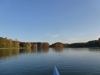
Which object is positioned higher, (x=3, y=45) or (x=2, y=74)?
(x=3, y=45)

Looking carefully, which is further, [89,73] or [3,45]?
[3,45]

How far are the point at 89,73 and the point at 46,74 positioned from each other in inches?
394

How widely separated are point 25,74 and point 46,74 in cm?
481

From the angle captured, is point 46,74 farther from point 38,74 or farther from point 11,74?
point 11,74

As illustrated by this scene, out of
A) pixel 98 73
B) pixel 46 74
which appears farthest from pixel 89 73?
pixel 46 74

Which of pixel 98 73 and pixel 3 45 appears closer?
pixel 98 73

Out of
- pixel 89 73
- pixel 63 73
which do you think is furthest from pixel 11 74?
pixel 89 73

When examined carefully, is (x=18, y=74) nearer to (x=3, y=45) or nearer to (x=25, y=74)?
(x=25, y=74)

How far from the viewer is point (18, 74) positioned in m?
33.3

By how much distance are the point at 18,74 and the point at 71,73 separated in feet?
40.0

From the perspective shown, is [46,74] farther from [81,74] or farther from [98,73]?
[98,73]

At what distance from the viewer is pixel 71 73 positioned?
111ft

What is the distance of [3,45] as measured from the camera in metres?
196

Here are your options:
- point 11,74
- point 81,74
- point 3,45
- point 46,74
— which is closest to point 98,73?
point 81,74
